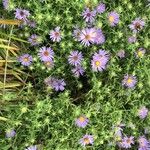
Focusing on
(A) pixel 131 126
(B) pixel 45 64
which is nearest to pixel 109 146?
(A) pixel 131 126

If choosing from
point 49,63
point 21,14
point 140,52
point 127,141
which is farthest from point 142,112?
point 21,14

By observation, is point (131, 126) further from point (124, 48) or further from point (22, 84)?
point (22, 84)

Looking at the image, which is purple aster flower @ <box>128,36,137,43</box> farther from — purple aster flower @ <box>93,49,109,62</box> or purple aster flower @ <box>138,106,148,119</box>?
purple aster flower @ <box>138,106,148,119</box>

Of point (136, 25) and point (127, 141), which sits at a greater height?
point (136, 25)

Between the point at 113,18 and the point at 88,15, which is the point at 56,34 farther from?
the point at 113,18

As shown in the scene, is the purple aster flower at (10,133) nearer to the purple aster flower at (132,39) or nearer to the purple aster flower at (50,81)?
the purple aster flower at (50,81)

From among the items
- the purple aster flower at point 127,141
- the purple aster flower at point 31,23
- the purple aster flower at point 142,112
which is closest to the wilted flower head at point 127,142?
the purple aster flower at point 127,141
